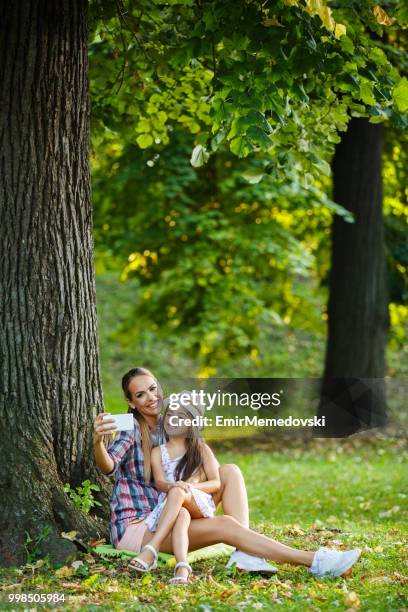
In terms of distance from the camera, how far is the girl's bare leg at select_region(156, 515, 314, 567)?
5.63m

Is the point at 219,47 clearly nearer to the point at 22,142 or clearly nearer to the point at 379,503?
the point at 22,142

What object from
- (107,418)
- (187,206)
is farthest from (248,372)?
(107,418)

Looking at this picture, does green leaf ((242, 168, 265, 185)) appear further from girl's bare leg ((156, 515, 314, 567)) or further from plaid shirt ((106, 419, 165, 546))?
girl's bare leg ((156, 515, 314, 567))

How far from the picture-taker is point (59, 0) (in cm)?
621

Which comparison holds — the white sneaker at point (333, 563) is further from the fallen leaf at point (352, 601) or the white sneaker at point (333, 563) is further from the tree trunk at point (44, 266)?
the tree trunk at point (44, 266)

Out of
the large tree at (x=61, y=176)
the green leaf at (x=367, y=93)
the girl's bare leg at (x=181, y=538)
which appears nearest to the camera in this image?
the girl's bare leg at (x=181, y=538)

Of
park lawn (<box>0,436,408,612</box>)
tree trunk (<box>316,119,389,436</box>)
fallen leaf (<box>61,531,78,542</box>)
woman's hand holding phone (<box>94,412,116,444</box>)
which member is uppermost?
tree trunk (<box>316,119,389,436</box>)

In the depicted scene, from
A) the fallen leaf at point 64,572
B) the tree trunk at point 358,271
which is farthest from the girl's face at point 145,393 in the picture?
the tree trunk at point 358,271

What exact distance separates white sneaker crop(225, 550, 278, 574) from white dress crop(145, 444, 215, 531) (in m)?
0.30

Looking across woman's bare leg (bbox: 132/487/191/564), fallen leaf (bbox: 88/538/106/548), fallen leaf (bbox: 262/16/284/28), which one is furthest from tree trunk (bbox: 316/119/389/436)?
woman's bare leg (bbox: 132/487/191/564)

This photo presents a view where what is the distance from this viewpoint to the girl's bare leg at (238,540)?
563 cm

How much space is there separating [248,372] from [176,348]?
83.7 inches

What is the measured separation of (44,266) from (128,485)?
152cm

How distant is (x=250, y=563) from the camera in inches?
222
